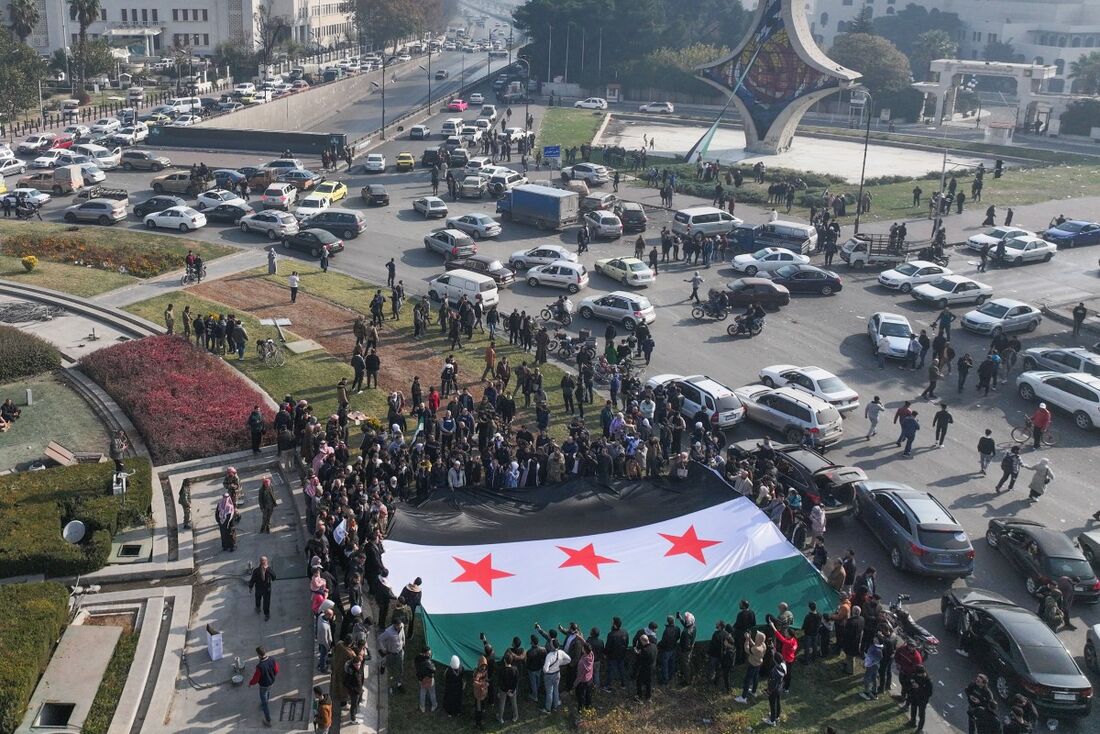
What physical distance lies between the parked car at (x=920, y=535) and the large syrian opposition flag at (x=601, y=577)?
321cm

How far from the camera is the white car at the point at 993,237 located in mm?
52625

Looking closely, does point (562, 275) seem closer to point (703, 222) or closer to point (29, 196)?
point (703, 222)

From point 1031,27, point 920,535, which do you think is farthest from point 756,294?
point 1031,27

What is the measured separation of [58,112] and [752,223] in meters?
65.5

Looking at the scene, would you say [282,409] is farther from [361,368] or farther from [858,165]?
[858,165]

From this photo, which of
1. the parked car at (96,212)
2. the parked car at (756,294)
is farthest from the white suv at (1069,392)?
the parked car at (96,212)

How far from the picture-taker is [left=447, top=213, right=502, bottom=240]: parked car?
52.9 m

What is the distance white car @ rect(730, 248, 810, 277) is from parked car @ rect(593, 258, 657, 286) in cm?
444

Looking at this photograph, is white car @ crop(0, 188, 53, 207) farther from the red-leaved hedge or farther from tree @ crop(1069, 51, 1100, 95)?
tree @ crop(1069, 51, 1100, 95)

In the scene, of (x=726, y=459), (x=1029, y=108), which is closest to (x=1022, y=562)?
(x=726, y=459)

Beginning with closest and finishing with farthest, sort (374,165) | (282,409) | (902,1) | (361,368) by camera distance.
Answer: (282,409) < (361,368) < (374,165) < (902,1)

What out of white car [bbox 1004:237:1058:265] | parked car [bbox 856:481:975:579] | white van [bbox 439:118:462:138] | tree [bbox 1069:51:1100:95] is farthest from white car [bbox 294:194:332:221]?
tree [bbox 1069:51:1100:95]

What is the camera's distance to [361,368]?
3334cm

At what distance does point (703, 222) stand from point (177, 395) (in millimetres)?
30566
